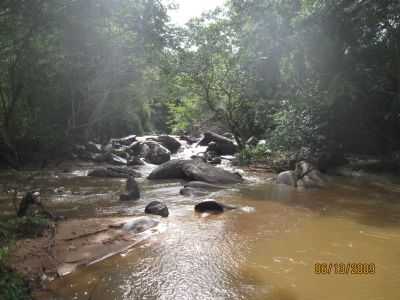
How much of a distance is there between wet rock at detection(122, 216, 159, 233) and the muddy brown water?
8.9 inches

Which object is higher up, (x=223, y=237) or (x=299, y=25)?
(x=299, y=25)

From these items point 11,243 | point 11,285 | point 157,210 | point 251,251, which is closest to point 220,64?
point 157,210

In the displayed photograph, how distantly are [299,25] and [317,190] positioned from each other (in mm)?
5640

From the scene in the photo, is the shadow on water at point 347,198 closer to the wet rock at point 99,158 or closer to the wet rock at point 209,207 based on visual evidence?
the wet rock at point 209,207

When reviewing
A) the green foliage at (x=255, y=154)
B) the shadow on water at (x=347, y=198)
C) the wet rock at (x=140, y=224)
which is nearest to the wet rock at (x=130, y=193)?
the wet rock at (x=140, y=224)

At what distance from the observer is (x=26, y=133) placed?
1188cm

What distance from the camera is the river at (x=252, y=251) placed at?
12.9 ft

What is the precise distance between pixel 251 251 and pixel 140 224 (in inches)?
81.1

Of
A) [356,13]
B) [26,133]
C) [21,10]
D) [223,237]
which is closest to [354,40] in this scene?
[356,13]

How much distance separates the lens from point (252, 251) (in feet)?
16.9

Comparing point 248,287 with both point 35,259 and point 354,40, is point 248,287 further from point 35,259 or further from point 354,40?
point 354,40

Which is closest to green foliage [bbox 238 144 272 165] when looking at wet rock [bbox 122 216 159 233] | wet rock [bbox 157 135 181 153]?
wet rock [bbox 157 135 181 153]

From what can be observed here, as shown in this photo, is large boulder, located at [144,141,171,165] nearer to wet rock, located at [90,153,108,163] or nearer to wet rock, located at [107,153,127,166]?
wet rock, located at [107,153,127,166]

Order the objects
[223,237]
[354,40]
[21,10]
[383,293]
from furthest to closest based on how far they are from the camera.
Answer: [354,40] < [21,10] < [223,237] < [383,293]
